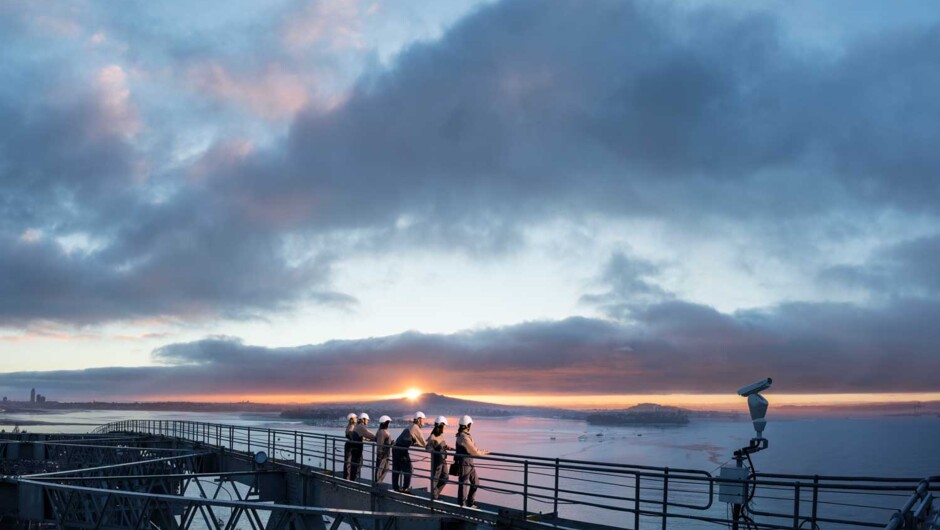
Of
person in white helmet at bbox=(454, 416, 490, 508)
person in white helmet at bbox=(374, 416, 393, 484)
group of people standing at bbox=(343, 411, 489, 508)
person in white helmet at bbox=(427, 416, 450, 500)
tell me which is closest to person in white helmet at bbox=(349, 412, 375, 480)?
group of people standing at bbox=(343, 411, 489, 508)

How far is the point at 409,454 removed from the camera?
19.8m

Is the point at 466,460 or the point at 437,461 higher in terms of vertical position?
the point at 466,460

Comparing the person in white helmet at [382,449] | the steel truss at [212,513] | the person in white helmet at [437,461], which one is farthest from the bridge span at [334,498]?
the person in white helmet at [382,449]

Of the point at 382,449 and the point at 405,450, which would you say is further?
the point at 382,449

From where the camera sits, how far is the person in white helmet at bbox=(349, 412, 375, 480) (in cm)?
2177

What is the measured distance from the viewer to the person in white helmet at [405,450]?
18.5 meters

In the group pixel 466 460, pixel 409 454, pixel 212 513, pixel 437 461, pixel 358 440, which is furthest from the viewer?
pixel 358 440

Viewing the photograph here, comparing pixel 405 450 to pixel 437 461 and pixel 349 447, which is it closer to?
pixel 437 461

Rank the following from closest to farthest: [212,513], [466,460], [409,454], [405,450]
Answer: [212,513] → [466,460] → [405,450] → [409,454]

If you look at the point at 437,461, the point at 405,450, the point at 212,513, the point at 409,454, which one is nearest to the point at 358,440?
the point at 409,454

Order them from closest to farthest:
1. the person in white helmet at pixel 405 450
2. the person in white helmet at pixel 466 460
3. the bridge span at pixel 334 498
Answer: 1. the bridge span at pixel 334 498
2. the person in white helmet at pixel 466 460
3. the person in white helmet at pixel 405 450

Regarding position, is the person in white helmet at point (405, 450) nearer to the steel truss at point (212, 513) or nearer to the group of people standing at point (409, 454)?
the group of people standing at point (409, 454)

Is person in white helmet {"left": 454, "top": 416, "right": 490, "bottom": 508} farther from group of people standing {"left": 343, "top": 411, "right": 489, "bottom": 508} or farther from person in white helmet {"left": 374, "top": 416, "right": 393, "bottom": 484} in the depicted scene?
person in white helmet {"left": 374, "top": 416, "right": 393, "bottom": 484}

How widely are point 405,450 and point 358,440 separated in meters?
3.46
